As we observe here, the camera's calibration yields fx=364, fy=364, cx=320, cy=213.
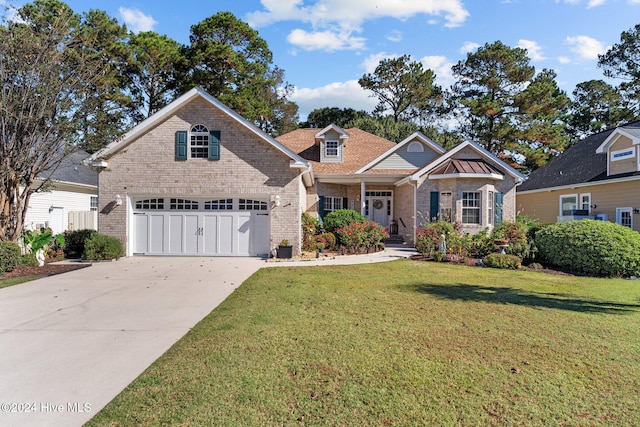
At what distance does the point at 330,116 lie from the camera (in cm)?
4175

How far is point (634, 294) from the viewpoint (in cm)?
840

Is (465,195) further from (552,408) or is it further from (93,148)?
(93,148)

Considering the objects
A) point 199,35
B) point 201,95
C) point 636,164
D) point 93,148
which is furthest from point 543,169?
point 199,35

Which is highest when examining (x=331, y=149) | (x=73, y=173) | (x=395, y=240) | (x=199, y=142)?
(x=331, y=149)

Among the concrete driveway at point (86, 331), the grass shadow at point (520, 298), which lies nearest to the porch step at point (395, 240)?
the concrete driveway at point (86, 331)

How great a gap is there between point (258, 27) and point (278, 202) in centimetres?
2292

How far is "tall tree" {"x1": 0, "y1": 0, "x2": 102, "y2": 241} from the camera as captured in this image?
11.3m

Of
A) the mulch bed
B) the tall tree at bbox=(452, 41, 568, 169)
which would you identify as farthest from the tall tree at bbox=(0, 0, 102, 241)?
the tall tree at bbox=(452, 41, 568, 169)

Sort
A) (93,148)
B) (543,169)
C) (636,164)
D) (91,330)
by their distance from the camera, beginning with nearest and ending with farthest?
(91,330) < (93,148) < (636,164) < (543,169)

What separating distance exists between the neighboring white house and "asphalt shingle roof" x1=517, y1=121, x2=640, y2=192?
24506 mm

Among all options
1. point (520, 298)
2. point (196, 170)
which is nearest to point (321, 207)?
point (196, 170)

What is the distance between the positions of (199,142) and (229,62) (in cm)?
1662

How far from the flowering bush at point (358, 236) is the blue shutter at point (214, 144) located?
20.3 feet

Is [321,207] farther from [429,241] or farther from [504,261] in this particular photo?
[504,261]
